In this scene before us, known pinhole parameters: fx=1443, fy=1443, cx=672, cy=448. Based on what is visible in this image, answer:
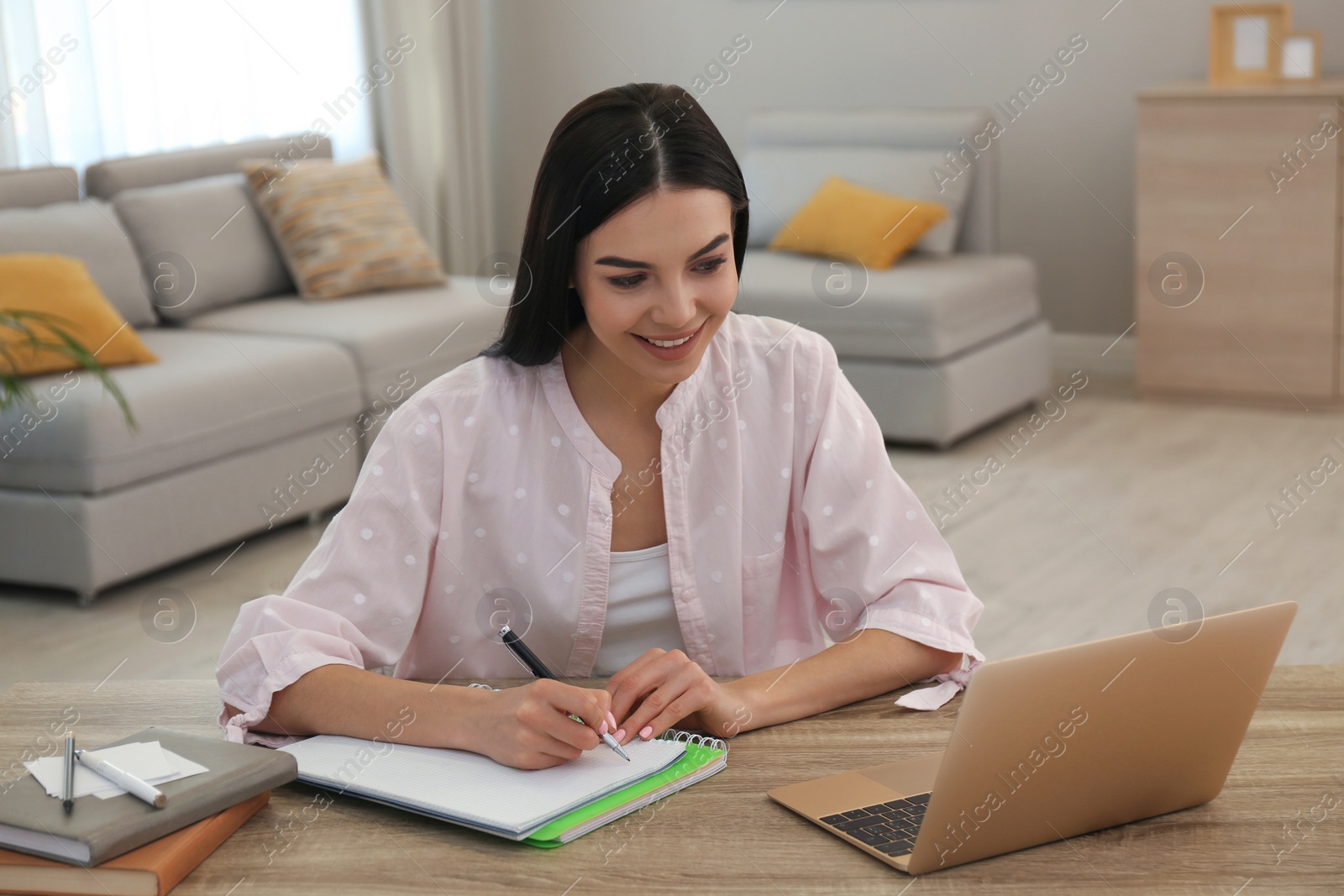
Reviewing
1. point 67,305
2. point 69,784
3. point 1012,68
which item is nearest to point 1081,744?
point 69,784

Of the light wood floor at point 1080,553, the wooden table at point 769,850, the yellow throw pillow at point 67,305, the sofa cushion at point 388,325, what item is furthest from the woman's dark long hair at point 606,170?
the sofa cushion at point 388,325

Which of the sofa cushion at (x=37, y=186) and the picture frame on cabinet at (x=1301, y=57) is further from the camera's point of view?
the picture frame on cabinet at (x=1301, y=57)

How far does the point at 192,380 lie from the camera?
3391 mm

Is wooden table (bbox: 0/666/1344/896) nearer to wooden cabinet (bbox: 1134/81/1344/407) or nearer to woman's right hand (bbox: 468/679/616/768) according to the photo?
woman's right hand (bbox: 468/679/616/768)

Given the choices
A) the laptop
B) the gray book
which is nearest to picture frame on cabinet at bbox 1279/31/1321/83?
the laptop

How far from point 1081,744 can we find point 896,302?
338 cm

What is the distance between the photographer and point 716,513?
1484mm

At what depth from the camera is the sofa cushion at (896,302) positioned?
4215mm

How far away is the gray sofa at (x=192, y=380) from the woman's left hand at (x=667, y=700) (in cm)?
230

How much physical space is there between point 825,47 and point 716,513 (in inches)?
173

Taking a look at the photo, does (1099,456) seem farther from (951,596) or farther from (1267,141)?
(951,596)

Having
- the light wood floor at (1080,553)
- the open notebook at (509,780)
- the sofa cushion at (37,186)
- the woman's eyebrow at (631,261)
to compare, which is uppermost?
the woman's eyebrow at (631,261)

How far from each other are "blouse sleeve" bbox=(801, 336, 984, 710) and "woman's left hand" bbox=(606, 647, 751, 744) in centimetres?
20

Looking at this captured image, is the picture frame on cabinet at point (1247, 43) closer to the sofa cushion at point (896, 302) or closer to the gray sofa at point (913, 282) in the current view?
the gray sofa at point (913, 282)
